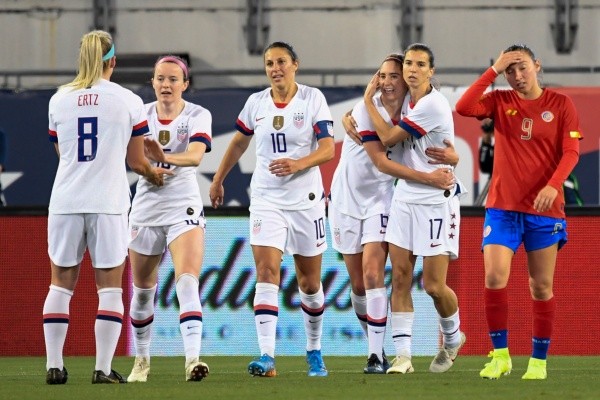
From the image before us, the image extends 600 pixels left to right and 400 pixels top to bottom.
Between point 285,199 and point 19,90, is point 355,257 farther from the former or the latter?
point 19,90

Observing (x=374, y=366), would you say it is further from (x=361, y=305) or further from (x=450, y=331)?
(x=361, y=305)

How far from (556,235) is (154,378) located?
111 inches

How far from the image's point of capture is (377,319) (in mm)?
9688

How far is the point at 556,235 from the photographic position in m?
9.02

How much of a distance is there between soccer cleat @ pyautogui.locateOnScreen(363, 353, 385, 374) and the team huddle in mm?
20

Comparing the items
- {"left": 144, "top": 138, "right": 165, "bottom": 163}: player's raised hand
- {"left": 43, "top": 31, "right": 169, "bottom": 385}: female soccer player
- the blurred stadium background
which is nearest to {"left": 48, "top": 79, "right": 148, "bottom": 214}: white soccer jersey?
{"left": 43, "top": 31, "right": 169, "bottom": 385}: female soccer player

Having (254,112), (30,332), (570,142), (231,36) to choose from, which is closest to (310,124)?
(254,112)

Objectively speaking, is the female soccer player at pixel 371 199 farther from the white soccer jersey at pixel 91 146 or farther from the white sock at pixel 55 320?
the white sock at pixel 55 320

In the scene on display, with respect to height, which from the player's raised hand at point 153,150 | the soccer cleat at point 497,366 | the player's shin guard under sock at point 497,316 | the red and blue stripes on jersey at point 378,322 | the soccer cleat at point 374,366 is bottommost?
the soccer cleat at point 374,366

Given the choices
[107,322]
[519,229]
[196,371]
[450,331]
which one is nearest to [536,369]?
[519,229]

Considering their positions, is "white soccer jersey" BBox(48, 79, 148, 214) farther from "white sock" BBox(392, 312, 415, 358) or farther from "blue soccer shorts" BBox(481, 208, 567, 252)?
"blue soccer shorts" BBox(481, 208, 567, 252)

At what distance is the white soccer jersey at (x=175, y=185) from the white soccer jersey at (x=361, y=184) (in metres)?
1.22

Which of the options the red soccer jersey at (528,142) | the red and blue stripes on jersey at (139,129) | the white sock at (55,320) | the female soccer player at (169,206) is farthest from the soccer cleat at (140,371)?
the red soccer jersey at (528,142)

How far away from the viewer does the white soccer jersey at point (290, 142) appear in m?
9.52
